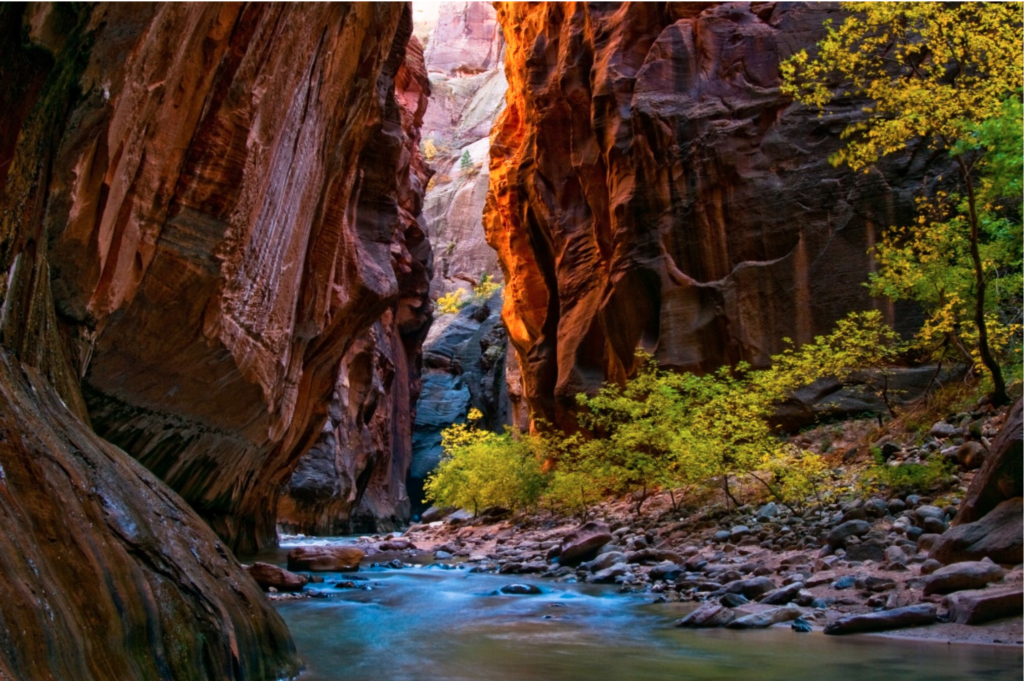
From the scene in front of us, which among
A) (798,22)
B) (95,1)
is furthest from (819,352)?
(798,22)

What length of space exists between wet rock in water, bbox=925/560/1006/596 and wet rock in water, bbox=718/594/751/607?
7.21 ft

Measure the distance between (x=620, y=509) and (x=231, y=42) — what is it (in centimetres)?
1843

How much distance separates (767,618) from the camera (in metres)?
8.38

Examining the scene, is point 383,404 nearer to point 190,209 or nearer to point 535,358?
point 535,358

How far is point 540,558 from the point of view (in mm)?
17625

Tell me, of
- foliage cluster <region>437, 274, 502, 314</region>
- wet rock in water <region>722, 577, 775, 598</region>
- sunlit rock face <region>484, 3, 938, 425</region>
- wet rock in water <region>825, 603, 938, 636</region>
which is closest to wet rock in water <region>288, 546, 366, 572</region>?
wet rock in water <region>722, 577, 775, 598</region>

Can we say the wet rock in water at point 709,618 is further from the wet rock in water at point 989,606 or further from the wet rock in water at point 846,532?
the wet rock in water at point 846,532

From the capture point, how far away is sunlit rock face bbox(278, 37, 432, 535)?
31.9 meters

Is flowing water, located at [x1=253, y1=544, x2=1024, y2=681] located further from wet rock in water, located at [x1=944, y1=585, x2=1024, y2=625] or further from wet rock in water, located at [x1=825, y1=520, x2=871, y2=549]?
wet rock in water, located at [x1=825, y1=520, x2=871, y2=549]

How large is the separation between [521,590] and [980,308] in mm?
8584

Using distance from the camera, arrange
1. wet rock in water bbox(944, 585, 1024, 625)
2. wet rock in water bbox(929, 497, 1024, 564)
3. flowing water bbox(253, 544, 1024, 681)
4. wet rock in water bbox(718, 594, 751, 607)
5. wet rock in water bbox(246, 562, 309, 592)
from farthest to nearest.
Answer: wet rock in water bbox(246, 562, 309, 592) → wet rock in water bbox(718, 594, 751, 607) → wet rock in water bbox(929, 497, 1024, 564) → wet rock in water bbox(944, 585, 1024, 625) → flowing water bbox(253, 544, 1024, 681)

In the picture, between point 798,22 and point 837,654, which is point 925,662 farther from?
point 798,22

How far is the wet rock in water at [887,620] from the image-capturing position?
729cm

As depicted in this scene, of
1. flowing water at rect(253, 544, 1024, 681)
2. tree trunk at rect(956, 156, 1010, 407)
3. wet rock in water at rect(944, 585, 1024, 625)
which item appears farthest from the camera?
tree trunk at rect(956, 156, 1010, 407)
